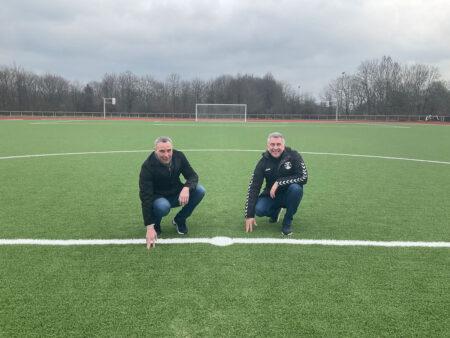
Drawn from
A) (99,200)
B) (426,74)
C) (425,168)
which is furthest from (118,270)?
(426,74)

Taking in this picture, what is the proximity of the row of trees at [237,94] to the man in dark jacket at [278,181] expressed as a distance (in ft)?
223

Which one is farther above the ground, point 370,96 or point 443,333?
point 370,96

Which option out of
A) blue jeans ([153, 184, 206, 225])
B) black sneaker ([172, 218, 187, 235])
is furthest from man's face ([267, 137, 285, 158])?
black sneaker ([172, 218, 187, 235])

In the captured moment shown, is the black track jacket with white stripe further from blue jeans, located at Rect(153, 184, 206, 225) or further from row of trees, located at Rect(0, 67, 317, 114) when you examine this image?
row of trees, located at Rect(0, 67, 317, 114)

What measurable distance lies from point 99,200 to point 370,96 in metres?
85.8

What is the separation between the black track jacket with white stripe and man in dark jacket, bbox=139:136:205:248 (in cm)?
69

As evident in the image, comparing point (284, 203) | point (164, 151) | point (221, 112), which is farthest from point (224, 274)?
point (221, 112)

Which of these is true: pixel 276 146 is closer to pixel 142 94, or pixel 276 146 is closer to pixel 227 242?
pixel 227 242

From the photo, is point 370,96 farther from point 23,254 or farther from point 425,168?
point 23,254

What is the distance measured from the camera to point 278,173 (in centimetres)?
536

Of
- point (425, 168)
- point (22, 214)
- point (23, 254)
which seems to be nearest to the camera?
point (23, 254)

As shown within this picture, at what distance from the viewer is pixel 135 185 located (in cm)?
848

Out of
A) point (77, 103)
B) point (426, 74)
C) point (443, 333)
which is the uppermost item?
point (426, 74)

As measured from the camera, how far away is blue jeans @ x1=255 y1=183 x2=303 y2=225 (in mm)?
5191
